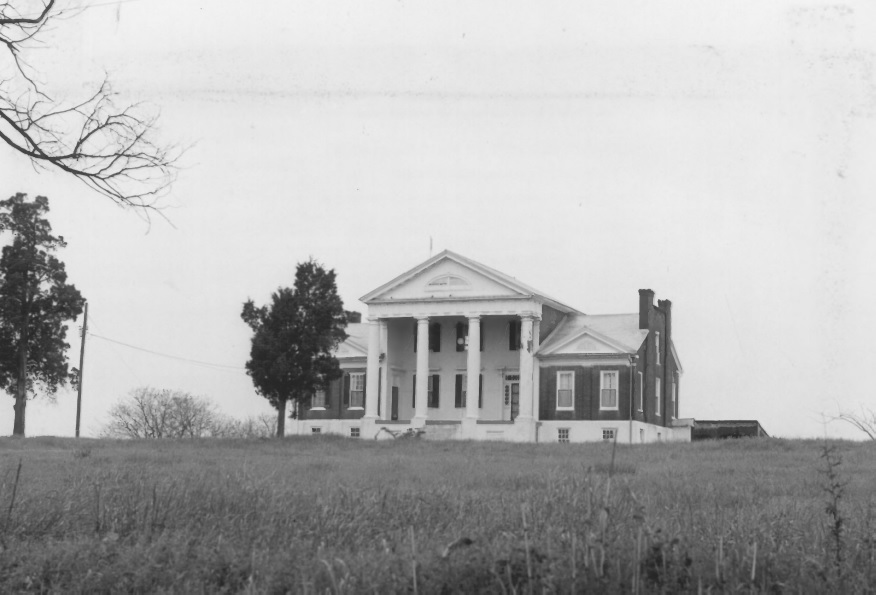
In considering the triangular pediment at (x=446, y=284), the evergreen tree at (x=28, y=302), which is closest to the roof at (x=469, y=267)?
the triangular pediment at (x=446, y=284)

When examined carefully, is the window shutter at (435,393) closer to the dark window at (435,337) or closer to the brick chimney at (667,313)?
the dark window at (435,337)

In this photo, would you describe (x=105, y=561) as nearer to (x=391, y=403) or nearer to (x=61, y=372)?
(x=61, y=372)

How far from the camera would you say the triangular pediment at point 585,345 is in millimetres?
60312

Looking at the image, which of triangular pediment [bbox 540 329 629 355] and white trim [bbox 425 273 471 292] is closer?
triangular pediment [bbox 540 329 629 355]

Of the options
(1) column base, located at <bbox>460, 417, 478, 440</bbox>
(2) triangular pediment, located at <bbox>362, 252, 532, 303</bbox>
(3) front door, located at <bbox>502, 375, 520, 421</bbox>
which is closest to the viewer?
(1) column base, located at <bbox>460, 417, 478, 440</bbox>

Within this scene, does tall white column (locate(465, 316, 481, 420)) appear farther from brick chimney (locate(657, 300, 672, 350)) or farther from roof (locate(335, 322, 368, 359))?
brick chimney (locate(657, 300, 672, 350))

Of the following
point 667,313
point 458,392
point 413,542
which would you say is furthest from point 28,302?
point 413,542

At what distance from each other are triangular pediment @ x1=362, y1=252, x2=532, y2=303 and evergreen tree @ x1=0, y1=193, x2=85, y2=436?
15279 mm

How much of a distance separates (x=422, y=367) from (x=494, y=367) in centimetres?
427

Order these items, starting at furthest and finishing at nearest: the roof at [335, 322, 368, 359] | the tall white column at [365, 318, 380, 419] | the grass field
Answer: the roof at [335, 322, 368, 359]
the tall white column at [365, 318, 380, 419]
the grass field

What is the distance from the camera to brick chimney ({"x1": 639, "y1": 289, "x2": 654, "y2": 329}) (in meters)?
63.0

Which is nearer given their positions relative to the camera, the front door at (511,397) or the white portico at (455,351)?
the white portico at (455,351)

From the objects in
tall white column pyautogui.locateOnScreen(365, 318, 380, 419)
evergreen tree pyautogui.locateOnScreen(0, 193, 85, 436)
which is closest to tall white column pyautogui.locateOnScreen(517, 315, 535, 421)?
tall white column pyautogui.locateOnScreen(365, 318, 380, 419)

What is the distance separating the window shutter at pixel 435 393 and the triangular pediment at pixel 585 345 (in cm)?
699
